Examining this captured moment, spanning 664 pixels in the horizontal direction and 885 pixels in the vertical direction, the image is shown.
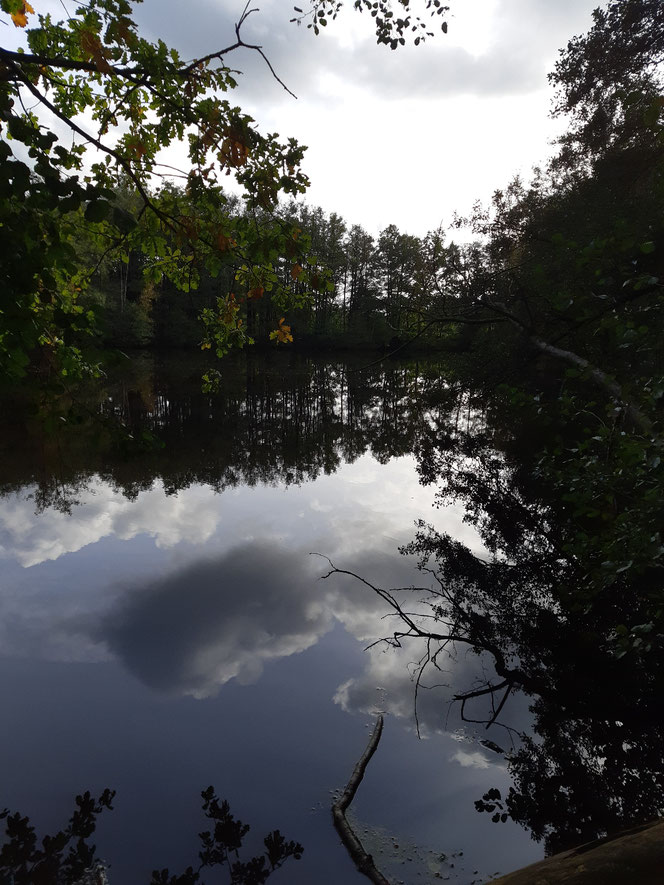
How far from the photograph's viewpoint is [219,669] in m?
5.91

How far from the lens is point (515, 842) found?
373 centimetres

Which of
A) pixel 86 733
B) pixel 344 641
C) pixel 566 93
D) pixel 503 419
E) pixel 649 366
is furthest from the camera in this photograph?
pixel 503 419

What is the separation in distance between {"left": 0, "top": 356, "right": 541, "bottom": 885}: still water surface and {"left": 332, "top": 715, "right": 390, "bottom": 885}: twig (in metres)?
0.08

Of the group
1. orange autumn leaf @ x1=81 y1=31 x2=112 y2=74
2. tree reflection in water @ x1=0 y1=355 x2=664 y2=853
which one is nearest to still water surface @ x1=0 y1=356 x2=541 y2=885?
tree reflection in water @ x1=0 y1=355 x2=664 y2=853

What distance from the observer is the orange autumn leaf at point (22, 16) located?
3143 mm

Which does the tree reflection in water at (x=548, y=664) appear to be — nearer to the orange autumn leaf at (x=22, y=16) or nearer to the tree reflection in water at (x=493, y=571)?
the tree reflection in water at (x=493, y=571)

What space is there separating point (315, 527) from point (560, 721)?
238 inches

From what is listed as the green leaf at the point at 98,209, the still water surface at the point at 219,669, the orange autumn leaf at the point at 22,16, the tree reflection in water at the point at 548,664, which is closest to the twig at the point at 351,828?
the still water surface at the point at 219,669

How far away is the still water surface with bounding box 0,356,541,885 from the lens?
383cm

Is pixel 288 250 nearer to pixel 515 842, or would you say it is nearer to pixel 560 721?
pixel 515 842

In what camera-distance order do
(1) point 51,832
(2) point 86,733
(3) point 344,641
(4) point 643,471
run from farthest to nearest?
(3) point 344,641
(2) point 86,733
(1) point 51,832
(4) point 643,471

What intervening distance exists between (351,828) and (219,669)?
8.48ft

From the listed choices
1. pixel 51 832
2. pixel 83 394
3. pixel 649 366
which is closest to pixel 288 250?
pixel 51 832

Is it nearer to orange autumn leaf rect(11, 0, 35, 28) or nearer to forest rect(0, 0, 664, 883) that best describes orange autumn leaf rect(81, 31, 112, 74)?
forest rect(0, 0, 664, 883)
